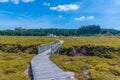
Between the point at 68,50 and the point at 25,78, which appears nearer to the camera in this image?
the point at 25,78

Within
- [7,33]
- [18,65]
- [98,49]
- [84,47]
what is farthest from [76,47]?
[7,33]

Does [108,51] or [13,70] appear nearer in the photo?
[13,70]

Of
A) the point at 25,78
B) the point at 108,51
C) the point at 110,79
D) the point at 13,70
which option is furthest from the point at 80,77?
the point at 108,51

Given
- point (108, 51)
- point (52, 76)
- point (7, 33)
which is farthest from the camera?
point (7, 33)

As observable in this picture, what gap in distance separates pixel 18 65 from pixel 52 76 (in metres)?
8.56

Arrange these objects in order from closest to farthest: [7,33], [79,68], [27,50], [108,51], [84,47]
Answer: [79,68]
[108,51]
[84,47]
[27,50]
[7,33]

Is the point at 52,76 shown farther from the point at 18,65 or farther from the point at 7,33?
the point at 7,33

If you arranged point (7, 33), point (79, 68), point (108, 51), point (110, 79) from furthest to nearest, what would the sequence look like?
point (7, 33), point (108, 51), point (79, 68), point (110, 79)

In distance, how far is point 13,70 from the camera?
2202 centimetres

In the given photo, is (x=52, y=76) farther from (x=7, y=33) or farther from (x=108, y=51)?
(x=7, y=33)

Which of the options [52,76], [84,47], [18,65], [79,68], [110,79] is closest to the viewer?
[52,76]

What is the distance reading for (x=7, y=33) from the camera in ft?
620

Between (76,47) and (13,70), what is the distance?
29.7m

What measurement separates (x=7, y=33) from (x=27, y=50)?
13962 centimetres
